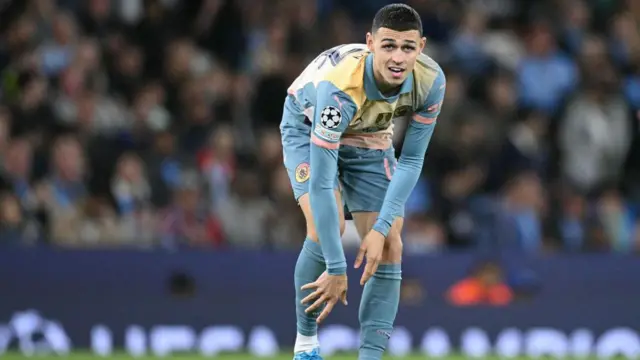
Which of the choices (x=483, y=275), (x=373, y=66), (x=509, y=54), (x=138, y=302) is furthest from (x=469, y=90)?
(x=373, y=66)

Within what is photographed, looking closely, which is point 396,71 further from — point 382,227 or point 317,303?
point 317,303

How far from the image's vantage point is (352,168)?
827 cm

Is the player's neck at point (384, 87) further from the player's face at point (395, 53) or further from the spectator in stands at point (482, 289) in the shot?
the spectator in stands at point (482, 289)

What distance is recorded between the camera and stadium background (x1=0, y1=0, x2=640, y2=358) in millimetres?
12523

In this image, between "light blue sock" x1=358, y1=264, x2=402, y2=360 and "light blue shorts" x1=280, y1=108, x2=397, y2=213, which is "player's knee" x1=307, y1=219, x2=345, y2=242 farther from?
"light blue sock" x1=358, y1=264, x2=402, y2=360

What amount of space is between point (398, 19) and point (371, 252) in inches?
53.2

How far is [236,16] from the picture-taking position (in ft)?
49.2

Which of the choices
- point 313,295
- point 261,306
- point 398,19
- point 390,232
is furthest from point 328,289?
point 261,306

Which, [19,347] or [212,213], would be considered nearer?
[19,347]

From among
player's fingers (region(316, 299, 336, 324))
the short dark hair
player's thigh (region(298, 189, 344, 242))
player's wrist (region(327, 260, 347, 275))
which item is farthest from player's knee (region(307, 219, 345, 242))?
the short dark hair

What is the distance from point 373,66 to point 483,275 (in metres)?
5.49

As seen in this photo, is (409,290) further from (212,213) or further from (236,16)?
(236,16)

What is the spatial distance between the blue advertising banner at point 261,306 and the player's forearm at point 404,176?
4.54 metres

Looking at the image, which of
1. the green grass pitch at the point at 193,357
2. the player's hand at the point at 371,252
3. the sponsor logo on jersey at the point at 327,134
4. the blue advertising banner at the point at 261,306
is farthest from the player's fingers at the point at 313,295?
the blue advertising banner at the point at 261,306
